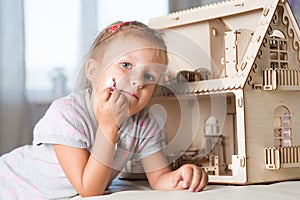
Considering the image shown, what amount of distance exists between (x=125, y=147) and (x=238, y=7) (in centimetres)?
37

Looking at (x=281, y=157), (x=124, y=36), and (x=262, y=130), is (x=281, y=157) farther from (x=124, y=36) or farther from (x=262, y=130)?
(x=124, y=36)

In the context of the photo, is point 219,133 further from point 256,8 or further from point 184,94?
point 256,8

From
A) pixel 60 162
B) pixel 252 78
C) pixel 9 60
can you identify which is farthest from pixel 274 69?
pixel 9 60

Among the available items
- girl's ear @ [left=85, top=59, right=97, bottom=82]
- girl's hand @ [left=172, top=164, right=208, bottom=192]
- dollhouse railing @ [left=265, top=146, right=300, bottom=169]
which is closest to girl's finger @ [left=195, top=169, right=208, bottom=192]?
girl's hand @ [left=172, top=164, right=208, bottom=192]

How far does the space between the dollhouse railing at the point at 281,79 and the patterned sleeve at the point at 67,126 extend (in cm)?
31

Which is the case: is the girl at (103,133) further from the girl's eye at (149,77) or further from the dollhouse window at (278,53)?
the dollhouse window at (278,53)

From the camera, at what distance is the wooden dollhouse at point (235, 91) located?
0.91m

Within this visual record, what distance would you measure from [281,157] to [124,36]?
34cm

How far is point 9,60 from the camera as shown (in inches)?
54.9

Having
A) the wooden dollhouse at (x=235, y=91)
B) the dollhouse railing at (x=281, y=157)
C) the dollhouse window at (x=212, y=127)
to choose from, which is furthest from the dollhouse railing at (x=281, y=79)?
the dollhouse window at (x=212, y=127)

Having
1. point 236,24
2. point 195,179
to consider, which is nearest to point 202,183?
point 195,179

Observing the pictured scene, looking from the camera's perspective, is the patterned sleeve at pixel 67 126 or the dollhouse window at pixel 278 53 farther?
the dollhouse window at pixel 278 53

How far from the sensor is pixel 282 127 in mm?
956

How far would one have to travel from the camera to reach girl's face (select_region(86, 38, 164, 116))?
2.76 ft
